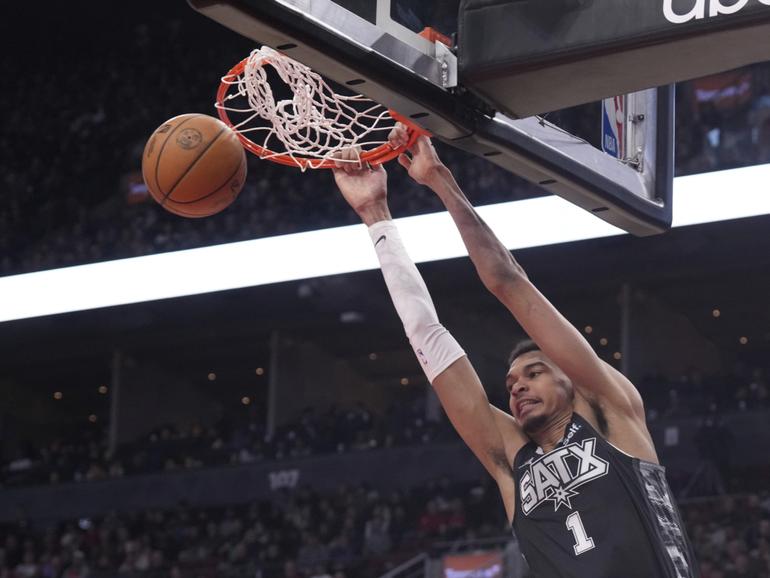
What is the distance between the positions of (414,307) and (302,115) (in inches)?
25.1

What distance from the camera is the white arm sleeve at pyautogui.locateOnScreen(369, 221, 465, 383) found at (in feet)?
9.39

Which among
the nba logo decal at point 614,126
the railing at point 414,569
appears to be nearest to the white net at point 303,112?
the nba logo decal at point 614,126

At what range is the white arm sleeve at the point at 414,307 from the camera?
9.39 ft

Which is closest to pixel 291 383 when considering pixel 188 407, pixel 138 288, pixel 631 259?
pixel 188 407

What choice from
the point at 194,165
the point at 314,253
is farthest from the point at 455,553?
the point at 194,165

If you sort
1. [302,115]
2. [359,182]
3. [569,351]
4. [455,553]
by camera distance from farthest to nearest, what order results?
[455,553] → [302,115] → [359,182] → [569,351]

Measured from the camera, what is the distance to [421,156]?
116 inches

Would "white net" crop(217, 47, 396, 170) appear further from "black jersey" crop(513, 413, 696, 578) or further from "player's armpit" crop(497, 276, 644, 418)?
"black jersey" crop(513, 413, 696, 578)

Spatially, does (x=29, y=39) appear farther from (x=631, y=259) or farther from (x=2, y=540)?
(x=631, y=259)

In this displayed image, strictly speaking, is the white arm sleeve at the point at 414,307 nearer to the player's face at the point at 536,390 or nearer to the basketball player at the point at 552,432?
the basketball player at the point at 552,432

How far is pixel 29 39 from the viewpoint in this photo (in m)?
18.3

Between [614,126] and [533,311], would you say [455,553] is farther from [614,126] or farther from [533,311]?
[533,311]

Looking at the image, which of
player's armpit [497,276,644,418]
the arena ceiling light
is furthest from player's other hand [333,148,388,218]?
Result: the arena ceiling light

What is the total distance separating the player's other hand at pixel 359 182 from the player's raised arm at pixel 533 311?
0.58ft
